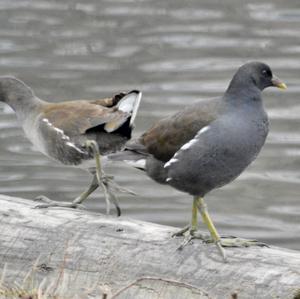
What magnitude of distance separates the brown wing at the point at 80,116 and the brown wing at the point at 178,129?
0.53 metres

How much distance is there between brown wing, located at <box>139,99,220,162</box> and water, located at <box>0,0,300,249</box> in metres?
3.55

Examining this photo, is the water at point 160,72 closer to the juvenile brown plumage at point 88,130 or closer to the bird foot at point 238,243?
the juvenile brown plumage at point 88,130

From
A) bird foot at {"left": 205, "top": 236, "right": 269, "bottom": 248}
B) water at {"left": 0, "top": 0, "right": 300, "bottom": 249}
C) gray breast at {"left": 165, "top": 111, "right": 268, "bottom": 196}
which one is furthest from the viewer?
water at {"left": 0, "top": 0, "right": 300, "bottom": 249}

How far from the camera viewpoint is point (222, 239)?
19.3 feet

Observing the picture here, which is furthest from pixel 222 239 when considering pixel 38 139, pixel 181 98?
pixel 181 98

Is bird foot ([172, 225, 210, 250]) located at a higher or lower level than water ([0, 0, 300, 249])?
higher

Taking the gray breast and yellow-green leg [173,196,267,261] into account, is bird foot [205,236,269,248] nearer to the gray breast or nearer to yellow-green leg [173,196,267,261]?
yellow-green leg [173,196,267,261]

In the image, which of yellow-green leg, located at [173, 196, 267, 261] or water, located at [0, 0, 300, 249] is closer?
yellow-green leg, located at [173, 196, 267, 261]

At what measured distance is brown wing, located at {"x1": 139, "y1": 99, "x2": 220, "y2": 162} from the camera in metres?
6.09

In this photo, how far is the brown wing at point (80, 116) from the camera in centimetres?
685

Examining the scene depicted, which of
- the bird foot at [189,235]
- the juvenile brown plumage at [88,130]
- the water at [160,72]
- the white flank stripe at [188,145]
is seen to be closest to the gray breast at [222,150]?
the white flank stripe at [188,145]

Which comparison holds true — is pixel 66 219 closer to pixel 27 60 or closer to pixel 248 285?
pixel 248 285

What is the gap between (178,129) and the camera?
616 centimetres

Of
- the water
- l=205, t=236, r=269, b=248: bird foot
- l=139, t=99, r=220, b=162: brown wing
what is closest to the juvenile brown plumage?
l=139, t=99, r=220, b=162: brown wing
